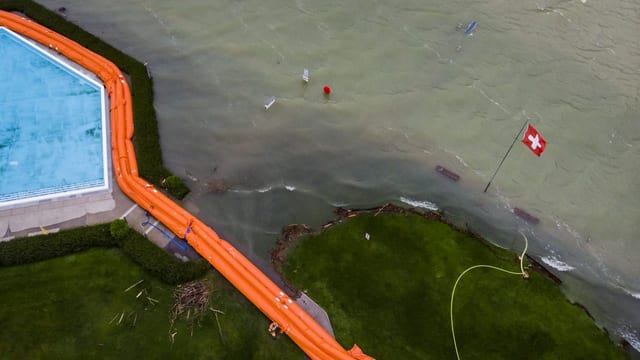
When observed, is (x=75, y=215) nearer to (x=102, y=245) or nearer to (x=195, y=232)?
(x=102, y=245)

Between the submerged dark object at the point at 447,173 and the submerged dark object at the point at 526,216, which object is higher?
the submerged dark object at the point at 447,173

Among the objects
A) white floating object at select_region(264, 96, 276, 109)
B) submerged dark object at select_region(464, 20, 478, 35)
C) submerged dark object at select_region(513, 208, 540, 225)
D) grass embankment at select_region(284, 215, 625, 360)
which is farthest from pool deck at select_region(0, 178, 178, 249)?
submerged dark object at select_region(464, 20, 478, 35)

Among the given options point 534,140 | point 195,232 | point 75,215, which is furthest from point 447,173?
point 75,215

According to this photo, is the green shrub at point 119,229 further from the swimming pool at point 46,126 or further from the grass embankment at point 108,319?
the swimming pool at point 46,126

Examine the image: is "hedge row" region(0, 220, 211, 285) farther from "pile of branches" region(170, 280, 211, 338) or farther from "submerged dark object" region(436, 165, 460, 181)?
"submerged dark object" region(436, 165, 460, 181)

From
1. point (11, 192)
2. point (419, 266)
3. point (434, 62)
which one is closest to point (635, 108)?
point (434, 62)

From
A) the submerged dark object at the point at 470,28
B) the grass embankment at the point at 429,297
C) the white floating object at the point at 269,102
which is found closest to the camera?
the grass embankment at the point at 429,297

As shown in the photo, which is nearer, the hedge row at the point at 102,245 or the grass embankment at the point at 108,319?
the grass embankment at the point at 108,319

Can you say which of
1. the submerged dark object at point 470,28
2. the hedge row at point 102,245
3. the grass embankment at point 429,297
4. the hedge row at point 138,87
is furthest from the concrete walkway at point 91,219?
the submerged dark object at point 470,28
